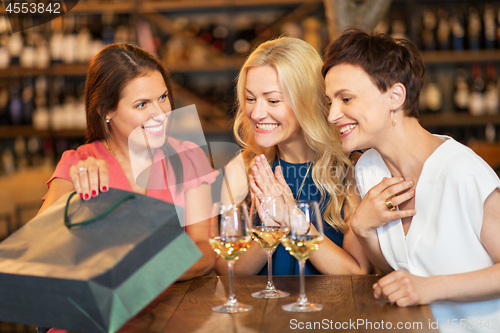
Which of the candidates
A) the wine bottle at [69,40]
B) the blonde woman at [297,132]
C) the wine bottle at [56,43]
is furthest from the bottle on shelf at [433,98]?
the wine bottle at [56,43]

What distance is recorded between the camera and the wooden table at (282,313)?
0.93 meters

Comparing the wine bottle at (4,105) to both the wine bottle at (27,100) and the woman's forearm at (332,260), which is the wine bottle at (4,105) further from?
the woman's forearm at (332,260)

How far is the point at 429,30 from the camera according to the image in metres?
3.41

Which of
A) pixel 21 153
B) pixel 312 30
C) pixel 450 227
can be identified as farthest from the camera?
pixel 21 153

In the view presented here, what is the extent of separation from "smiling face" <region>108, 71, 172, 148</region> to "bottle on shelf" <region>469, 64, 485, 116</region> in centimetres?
250

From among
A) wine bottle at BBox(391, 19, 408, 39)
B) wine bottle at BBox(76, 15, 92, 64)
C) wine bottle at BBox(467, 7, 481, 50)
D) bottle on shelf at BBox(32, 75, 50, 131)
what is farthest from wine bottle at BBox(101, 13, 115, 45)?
wine bottle at BBox(467, 7, 481, 50)

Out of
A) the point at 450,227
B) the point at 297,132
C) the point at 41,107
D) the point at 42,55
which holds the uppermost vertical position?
the point at 42,55

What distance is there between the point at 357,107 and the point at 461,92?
2462 millimetres

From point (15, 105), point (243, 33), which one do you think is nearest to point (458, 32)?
point (243, 33)

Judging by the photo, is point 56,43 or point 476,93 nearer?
point 476,93

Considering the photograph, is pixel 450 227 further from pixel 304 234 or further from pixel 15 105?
pixel 15 105

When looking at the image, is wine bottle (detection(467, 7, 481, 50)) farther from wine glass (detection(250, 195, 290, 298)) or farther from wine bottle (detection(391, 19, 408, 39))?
wine glass (detection(250, 195, 290, 298))

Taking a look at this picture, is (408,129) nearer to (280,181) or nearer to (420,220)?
(420,220)

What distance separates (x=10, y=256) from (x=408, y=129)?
1.05 metres
